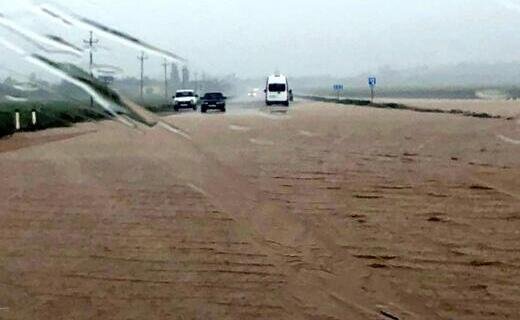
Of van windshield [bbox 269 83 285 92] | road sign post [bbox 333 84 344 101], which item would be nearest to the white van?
van windshield [bbox 269 83 285 92]

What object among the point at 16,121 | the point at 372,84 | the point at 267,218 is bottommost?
the point at 267,218

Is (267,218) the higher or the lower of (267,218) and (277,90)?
the lower

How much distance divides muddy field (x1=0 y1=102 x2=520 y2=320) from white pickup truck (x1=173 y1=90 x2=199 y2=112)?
0.03 m

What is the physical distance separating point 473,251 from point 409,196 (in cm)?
23

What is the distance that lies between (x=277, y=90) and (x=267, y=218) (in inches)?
14.3

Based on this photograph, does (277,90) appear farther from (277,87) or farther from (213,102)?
(213,102)

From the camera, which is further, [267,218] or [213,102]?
[213,102]

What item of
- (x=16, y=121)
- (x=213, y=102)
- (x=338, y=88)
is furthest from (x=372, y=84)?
(x=16, y=121)

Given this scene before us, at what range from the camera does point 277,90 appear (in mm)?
2176

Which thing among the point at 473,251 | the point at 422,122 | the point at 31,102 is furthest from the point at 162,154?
the point at 473,251

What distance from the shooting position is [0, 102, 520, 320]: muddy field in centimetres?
201

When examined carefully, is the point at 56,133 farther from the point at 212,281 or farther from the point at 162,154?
the point at 212,281

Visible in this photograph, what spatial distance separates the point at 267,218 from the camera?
2111 millimetres

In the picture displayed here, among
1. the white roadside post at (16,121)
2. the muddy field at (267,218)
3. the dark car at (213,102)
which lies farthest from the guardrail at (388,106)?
the white roadside post at (16,121)
